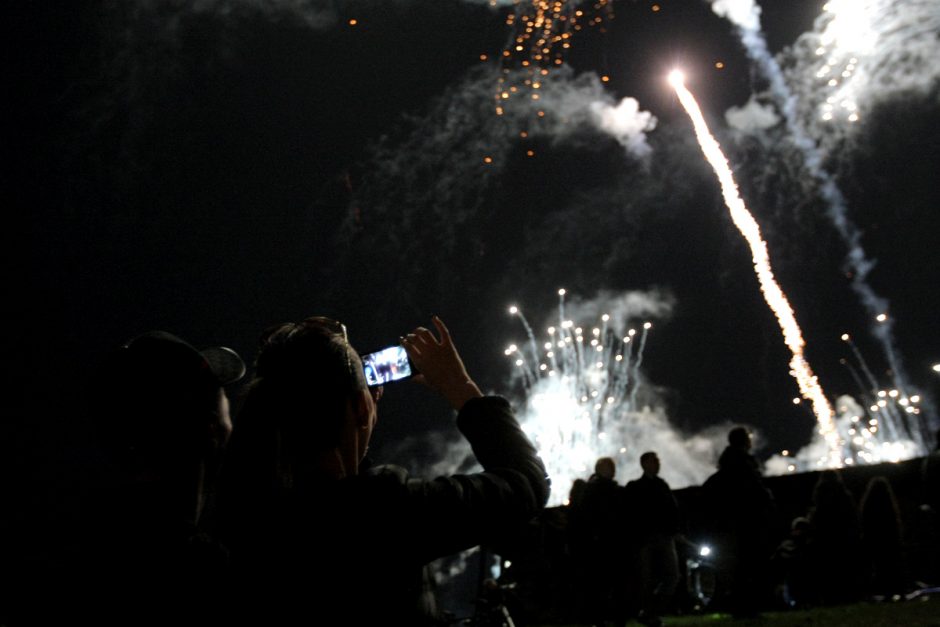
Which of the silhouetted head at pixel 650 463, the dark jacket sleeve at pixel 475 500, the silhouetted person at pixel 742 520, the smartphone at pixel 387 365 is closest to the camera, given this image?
the dark jacket sleeve at pixel 475 500

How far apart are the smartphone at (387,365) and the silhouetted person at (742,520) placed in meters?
8.47

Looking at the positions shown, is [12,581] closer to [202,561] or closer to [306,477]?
[202,561]

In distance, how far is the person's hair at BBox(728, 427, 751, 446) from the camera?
10.4 meters

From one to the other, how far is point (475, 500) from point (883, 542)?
36.3ft

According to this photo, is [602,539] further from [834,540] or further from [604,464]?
[834,540]

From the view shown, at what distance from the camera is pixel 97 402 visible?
2.42 m

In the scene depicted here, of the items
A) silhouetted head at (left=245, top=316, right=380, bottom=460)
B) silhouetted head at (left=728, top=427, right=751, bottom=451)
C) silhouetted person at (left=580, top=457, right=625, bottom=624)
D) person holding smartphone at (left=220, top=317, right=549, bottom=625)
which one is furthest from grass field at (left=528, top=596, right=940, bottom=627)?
silhouetted head at (left=245, top=316, right=380, bottom=460)

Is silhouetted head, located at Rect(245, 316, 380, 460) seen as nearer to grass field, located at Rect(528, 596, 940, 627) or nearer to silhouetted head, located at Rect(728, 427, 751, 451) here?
grass field, located at Rect(528, 596, 940, 627)

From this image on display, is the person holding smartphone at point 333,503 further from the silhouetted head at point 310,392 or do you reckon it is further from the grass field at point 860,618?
the grass field at point 860,618

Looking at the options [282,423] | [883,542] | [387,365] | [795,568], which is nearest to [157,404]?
[282,423]

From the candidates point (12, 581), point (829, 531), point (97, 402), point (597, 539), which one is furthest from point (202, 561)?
point (829, 531)

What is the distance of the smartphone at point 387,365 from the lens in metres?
2.86

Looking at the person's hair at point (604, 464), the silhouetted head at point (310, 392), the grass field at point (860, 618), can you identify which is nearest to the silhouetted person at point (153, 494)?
the silhouetted head at point (310, 392)

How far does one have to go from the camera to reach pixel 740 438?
34.3 ft
